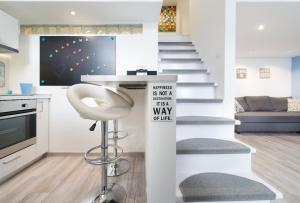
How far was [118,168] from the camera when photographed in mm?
2088

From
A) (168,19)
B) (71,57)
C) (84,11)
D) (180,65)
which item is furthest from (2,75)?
(168,19)

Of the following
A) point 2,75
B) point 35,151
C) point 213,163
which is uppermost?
point 2,75

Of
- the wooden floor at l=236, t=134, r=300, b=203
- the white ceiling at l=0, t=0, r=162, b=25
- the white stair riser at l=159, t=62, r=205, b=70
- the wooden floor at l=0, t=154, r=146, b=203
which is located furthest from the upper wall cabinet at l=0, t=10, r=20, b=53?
the wooden floor at l=236, t=134, r=300, b=203

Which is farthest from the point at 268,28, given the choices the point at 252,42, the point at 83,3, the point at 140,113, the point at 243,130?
the point at 83,3

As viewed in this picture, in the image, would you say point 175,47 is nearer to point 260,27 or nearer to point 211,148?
point 260,27

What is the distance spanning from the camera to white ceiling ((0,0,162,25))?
82.8 inches

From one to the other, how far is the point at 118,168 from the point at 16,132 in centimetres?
129

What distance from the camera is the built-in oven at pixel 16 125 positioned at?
1.80 m

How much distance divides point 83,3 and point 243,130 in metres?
4.14

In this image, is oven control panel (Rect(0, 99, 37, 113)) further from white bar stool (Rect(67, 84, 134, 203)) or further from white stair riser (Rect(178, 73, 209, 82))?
white stair riser (Rect(178, 73, 209, 82))

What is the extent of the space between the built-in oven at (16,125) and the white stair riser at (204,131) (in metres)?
1.87

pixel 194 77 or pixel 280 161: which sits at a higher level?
pixel 194 77

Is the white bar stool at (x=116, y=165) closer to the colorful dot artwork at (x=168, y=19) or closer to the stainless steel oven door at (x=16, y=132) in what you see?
the stainless steel oven door at (x=16, y=132)

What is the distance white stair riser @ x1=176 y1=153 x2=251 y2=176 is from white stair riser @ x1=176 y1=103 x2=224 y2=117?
66 cm
